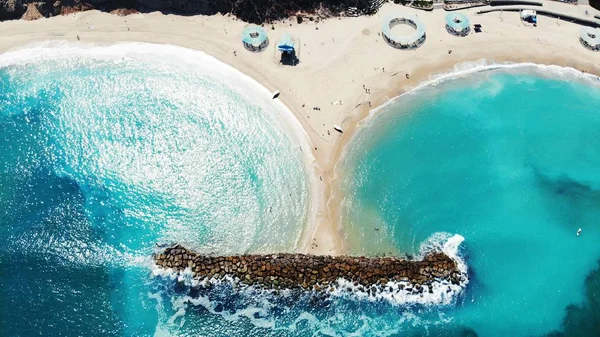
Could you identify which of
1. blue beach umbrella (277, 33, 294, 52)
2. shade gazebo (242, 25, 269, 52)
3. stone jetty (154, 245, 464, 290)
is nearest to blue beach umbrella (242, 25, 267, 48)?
shade gazebo (242, 25, 269, 52)

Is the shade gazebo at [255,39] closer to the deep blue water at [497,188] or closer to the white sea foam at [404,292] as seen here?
the deep blue water at [497,188]

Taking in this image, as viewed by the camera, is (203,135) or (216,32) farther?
(216,32)

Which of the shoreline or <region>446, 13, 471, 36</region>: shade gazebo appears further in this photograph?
<region>446, 13, 471, 36</region>: shade gazebo

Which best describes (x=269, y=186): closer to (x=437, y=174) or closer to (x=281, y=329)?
(x=281, y=329)

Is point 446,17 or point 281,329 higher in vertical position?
point 446,17

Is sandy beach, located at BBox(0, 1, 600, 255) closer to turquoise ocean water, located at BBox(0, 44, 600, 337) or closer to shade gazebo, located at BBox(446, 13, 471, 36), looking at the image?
shade gazebo, located at BBox(446, 13, 471, 36)

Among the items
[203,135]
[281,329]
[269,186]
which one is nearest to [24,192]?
[203,135]
